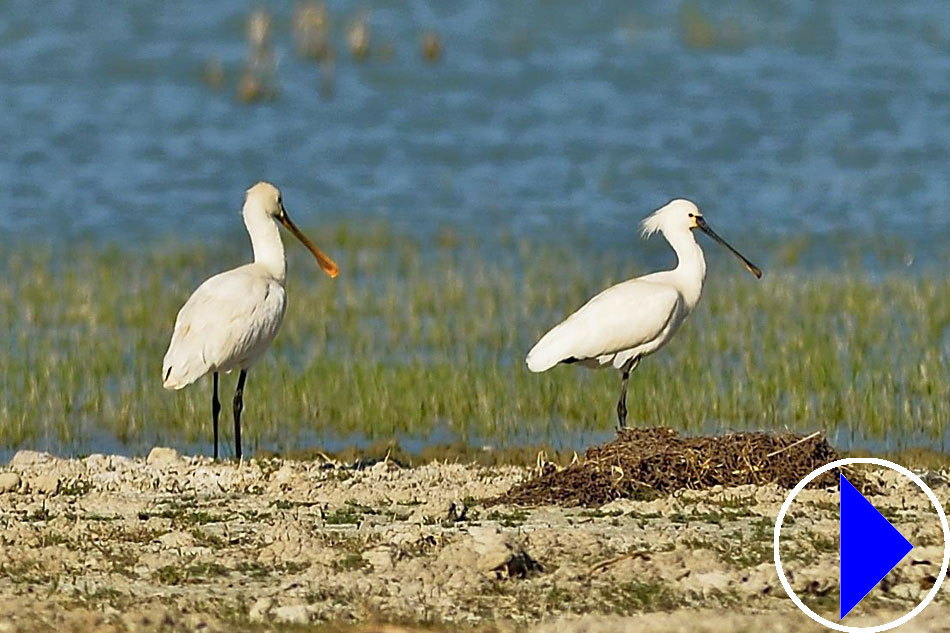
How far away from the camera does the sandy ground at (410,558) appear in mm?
8797

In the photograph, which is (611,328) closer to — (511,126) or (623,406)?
(623,406)

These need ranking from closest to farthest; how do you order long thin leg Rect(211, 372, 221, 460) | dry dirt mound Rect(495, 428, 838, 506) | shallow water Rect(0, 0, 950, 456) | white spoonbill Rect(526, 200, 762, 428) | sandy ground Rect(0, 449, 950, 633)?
1. sandy ground Rect(0, 449, 950, 633)
2. dry dirt mound Rect(495, 428, 838, 506)
3. long thin leg Rect(211, 372, 221, 460)
4. white spoonbill Rect(526, 200, 762, 428)
5. shallow water Rect(0, 0, 950, 456)

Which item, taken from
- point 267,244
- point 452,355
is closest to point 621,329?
point 267,244

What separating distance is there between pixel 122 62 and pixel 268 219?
21376mm

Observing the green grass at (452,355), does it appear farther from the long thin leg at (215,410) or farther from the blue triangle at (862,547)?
the blue triangle at (862,547)

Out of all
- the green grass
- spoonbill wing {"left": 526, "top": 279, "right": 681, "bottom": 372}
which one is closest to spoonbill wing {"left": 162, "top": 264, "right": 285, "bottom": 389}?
the green grass

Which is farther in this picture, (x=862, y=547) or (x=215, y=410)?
(x=215, y=410)

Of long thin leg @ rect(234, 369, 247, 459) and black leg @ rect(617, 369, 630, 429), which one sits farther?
black leg @ rect(617, 369, 630, 429)

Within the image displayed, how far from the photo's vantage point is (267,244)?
14125 mm

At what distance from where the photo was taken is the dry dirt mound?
11.2m

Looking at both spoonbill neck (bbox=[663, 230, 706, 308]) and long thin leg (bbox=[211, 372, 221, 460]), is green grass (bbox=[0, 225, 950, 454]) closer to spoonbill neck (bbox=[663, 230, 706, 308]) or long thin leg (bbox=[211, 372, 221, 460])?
long thin leg (bbox=[211, 372, 221, 460])

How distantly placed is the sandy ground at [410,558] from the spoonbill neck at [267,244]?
232cm

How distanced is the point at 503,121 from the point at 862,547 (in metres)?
20.6

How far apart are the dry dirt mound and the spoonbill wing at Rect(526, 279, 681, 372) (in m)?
2.15
